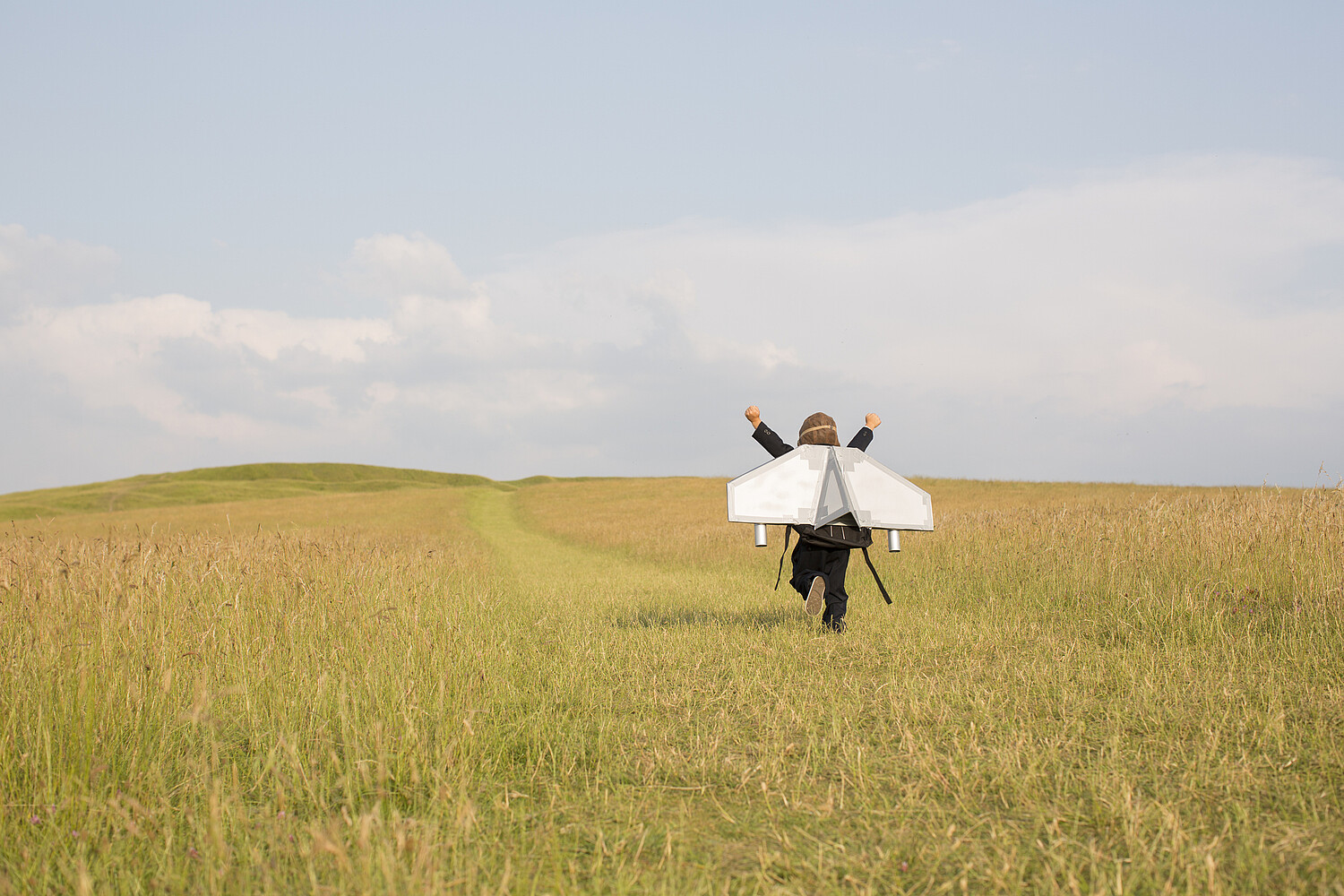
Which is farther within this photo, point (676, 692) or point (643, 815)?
point (676, 692)

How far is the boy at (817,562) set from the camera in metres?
7.32

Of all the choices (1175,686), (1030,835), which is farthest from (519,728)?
(1175,686)

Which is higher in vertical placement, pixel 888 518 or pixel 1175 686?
pixel 888 518

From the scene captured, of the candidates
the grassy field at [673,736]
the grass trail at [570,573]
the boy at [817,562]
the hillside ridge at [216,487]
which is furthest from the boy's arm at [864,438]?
the hillside ridge at [216,487]

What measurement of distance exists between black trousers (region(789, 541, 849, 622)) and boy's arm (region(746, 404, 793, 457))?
0.91 m

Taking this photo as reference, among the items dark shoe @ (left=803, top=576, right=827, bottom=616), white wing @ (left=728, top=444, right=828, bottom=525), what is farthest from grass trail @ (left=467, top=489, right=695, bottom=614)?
white wing @ (left=728, top=444, right=828, bottom=525)

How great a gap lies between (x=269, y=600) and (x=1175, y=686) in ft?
Answer: 24.6

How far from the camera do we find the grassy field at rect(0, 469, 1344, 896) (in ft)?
9.36

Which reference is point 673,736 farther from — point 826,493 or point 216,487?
point 216,487

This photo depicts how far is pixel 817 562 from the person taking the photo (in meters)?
7.48

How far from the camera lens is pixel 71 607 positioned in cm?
617

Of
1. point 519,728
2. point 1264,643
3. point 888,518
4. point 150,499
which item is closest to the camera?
point 519,728

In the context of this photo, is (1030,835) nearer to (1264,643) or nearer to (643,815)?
(643,815)

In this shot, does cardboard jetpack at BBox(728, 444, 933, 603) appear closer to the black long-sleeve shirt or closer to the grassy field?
the black long-sleeve shirt
